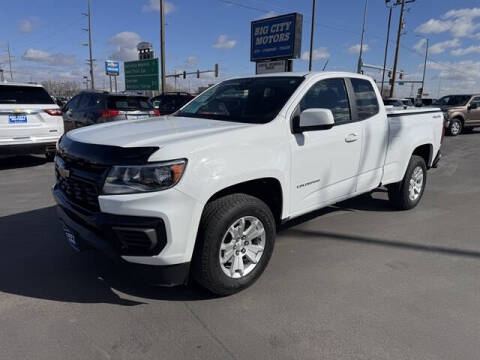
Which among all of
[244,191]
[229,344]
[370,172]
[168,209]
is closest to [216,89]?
[244,191]

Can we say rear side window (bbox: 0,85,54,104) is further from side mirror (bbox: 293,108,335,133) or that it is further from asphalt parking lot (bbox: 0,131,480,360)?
side mirror (bbox: 293,108,335,133)

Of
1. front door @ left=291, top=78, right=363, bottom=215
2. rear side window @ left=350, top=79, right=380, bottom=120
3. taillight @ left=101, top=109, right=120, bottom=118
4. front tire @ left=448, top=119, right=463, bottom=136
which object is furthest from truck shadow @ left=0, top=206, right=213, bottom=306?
front tire @ left=448, top=119, right=463, bottom=136

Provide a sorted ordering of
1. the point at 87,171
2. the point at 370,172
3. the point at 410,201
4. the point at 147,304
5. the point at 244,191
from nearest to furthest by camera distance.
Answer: the point at 87,171
the point at 147,304
the point at 244,191
the point at 370,172
the point at 410,201

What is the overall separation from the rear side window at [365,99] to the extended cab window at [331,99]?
22 centimetres

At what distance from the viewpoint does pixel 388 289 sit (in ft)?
10.5

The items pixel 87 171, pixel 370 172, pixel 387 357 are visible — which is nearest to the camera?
pixel 387 357

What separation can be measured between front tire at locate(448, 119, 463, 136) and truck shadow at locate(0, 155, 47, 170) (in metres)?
16.2

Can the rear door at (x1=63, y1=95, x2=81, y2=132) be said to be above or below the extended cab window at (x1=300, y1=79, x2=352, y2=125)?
below

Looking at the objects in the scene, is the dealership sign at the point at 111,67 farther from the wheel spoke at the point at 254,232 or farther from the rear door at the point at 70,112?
the wheel spoke at the point at 254,232

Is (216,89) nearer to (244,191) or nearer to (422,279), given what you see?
(244,191)

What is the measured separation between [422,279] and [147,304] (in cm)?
244

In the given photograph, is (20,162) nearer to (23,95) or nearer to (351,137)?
(23,95)

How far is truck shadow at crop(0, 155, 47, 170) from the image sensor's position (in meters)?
8.38

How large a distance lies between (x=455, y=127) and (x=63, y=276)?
17832mm
